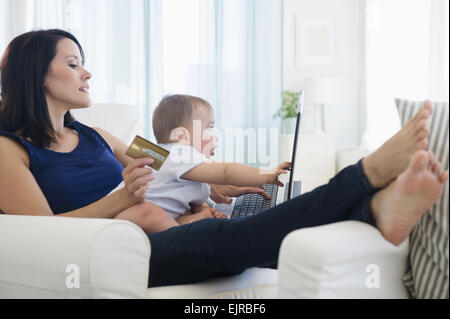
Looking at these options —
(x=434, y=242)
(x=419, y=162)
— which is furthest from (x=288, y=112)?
(x=419, y=162)

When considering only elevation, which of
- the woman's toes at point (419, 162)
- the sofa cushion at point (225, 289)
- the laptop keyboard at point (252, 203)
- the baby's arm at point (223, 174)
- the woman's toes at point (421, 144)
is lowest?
the sofa cushion at point (225, 289)

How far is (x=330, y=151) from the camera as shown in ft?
15.4

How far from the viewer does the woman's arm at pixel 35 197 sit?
4.30 feet

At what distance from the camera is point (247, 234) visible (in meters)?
1.10

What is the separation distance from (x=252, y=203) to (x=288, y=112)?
10.9 feet

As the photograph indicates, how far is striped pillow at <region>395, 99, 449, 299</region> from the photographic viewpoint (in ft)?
3.14

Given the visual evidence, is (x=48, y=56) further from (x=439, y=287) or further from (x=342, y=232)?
(x=439, y=287)

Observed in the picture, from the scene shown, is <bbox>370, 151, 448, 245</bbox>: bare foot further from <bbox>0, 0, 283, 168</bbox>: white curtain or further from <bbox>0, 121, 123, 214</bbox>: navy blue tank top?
<bbox>0, 0, 283, 168</bbox>: white curtain

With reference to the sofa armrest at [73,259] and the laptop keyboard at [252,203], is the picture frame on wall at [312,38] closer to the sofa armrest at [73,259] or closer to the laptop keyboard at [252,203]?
the laptop keyboard at [252,203]

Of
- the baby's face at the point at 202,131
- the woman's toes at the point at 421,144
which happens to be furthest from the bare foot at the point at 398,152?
the baby's face at the point at 202,131

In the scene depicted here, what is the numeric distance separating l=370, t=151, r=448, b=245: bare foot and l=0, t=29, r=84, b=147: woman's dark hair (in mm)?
1047

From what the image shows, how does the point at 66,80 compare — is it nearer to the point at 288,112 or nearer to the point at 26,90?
the point at 26,90

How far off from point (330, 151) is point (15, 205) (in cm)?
371

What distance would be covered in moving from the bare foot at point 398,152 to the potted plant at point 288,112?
12.8 ft
